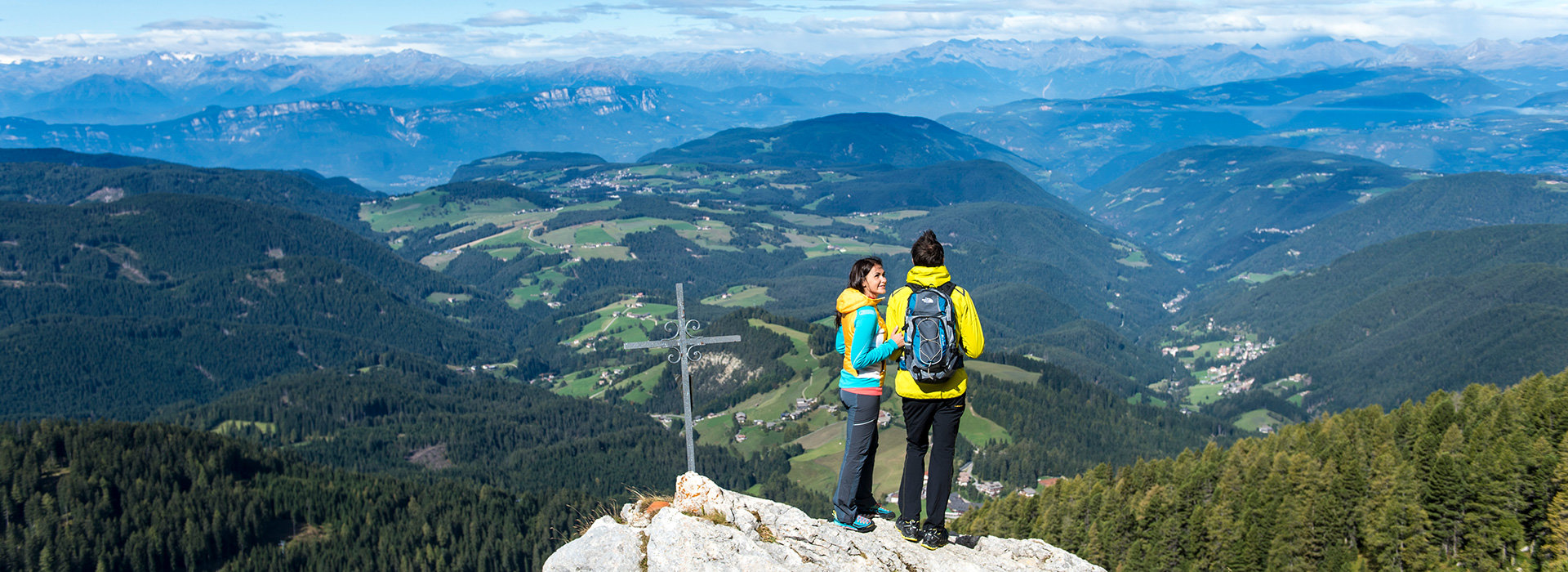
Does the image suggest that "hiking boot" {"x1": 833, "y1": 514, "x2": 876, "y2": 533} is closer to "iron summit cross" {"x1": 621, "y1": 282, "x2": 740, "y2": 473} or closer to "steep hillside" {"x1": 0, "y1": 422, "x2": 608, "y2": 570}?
"iron summit cross" {"x1": 621, "y1": 282, "x2": 740, "y2": 473}

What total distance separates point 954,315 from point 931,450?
3961mm

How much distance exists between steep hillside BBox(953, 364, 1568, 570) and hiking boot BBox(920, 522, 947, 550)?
4500 centimetres

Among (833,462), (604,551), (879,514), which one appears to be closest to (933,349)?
(879,514)

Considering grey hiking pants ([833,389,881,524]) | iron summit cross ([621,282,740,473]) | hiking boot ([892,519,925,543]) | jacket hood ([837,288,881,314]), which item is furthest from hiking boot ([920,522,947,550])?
iron summit cross ([621,282,740,473])

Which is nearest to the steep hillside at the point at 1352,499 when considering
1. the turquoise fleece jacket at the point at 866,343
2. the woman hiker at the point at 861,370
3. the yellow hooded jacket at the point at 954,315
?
the woman hiker at the point at 861,370

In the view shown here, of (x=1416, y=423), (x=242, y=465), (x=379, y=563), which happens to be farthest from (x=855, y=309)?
(x=242, y=465)

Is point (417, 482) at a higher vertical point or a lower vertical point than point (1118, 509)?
lower

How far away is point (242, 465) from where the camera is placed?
13338 cm

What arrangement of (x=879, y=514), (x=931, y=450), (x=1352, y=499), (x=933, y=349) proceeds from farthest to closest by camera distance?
(x=1352, y=499), (x=879, y=514), (x=931, y=450), (x=933, y=349)

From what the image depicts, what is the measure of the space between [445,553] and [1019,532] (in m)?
74.0

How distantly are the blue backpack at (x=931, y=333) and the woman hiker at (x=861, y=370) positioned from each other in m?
0.43

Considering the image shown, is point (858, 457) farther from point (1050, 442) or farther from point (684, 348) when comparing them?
point (1050, 442)

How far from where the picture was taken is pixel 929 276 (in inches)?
867

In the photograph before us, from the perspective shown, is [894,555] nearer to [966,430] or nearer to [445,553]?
[445,553]
